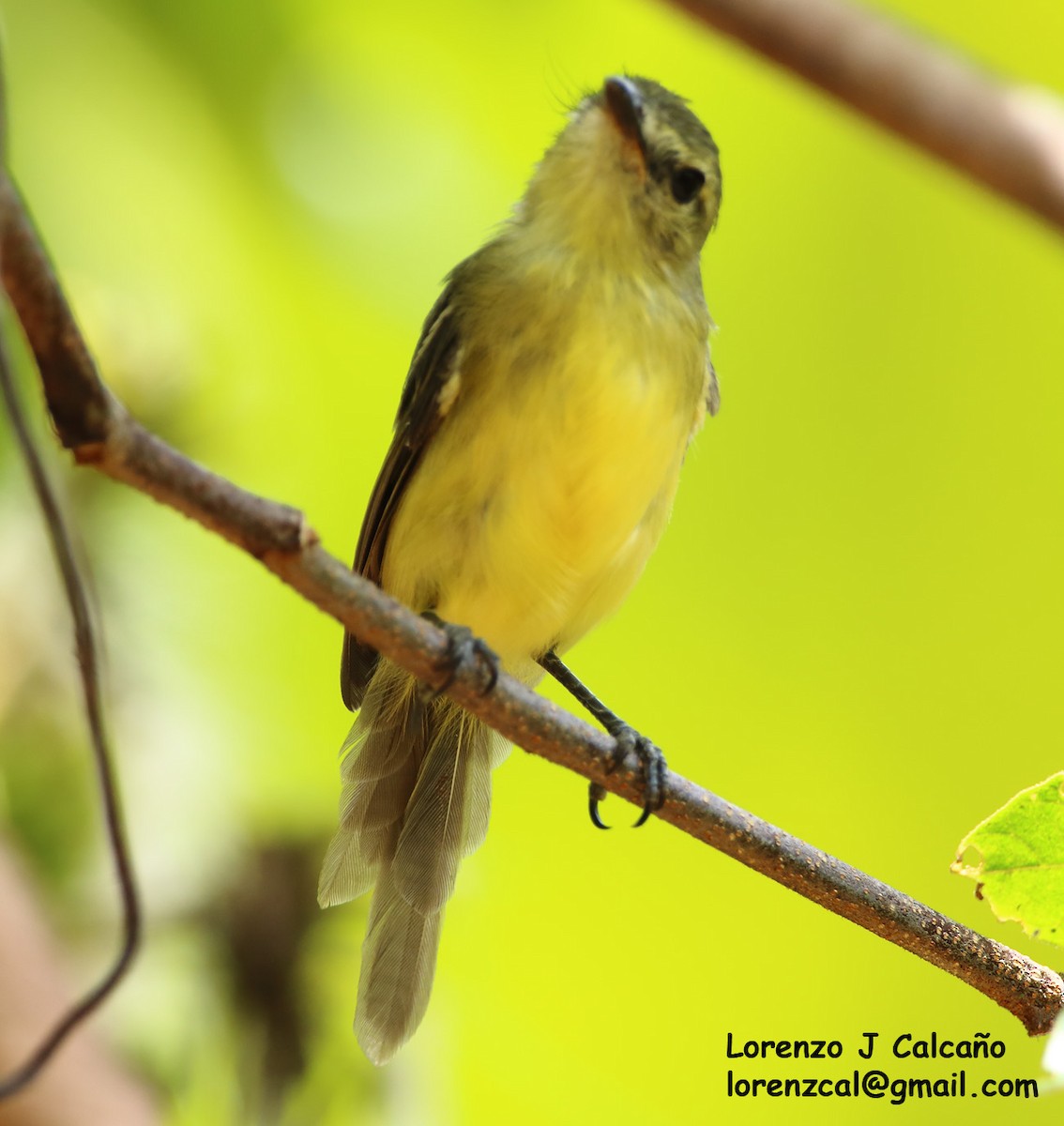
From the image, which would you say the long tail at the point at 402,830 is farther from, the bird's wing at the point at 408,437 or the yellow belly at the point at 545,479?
the yellow belly at the point at 545,479

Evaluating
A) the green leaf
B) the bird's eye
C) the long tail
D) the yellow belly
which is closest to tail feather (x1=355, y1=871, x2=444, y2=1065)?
the long tail

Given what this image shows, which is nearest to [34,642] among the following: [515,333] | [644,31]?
[515,333]

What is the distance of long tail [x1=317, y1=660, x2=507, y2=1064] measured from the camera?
98.3 inches

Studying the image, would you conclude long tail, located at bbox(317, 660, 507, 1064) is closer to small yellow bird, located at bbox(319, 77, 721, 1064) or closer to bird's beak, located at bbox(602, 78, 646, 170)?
small yellow bird, located at bbox(319, 77, 721, 1064)

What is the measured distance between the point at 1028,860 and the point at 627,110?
5.09 ft

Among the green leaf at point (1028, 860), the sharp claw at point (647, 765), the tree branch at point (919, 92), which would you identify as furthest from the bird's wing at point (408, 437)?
the green leaf at point (1028, 860)

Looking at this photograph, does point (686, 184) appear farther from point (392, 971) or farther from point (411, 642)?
point (392, 971)

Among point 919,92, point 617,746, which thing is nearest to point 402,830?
point 617,746

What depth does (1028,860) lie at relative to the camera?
1.70 meters

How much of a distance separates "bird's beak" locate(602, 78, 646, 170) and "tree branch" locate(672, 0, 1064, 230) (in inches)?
40.6

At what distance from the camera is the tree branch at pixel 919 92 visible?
4.98 feet

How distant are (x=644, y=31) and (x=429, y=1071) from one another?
2625 millimetres

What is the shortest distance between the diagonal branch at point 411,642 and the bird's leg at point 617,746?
0.08 ft

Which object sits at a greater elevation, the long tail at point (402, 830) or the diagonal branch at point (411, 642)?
the diagonal branch at point (411, 642)
